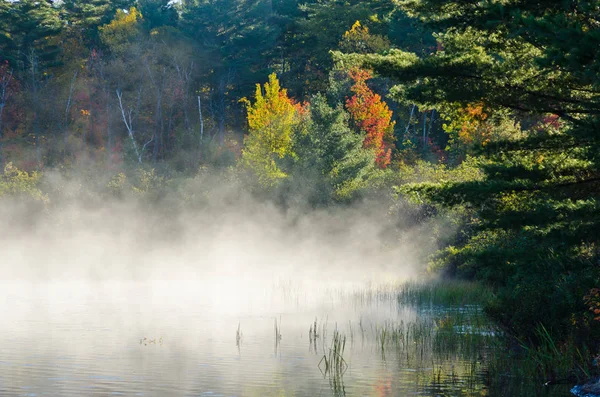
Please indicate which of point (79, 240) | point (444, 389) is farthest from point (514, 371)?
point (79, 240)

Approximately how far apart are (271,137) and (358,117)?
20.2 feet

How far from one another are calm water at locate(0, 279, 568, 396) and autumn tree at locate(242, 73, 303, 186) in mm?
27997

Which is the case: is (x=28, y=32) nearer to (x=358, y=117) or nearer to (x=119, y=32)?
(x=119, y=32)

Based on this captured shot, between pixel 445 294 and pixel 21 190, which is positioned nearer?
pixel 445 294

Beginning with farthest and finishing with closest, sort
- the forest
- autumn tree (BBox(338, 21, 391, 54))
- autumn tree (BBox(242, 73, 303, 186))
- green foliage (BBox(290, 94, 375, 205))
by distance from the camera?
autumn tree (BBox(338, 21, 391, 54)) < autumn tree (BBox(242, 73, 303, 186)) < green foliage (BBox(290, 94, 375, 205)) < the forest

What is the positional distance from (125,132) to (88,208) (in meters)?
23.6

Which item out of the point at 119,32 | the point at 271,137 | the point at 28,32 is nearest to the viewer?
the point at 271,137

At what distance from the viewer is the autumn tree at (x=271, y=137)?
58.6m

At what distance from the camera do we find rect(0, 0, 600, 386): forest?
1678 cm

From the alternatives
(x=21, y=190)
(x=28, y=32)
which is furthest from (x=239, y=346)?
(x=28, y=32)

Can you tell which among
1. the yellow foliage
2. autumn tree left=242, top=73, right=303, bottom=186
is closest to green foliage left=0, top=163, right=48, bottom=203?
autumn tree left=242, top=73, right=303, bottom=186

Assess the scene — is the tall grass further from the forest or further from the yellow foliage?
the yellow foliage

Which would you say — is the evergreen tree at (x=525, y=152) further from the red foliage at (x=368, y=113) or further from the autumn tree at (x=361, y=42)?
the autumn tree at (x=361, y=42)

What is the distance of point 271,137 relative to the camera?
6347 cm
